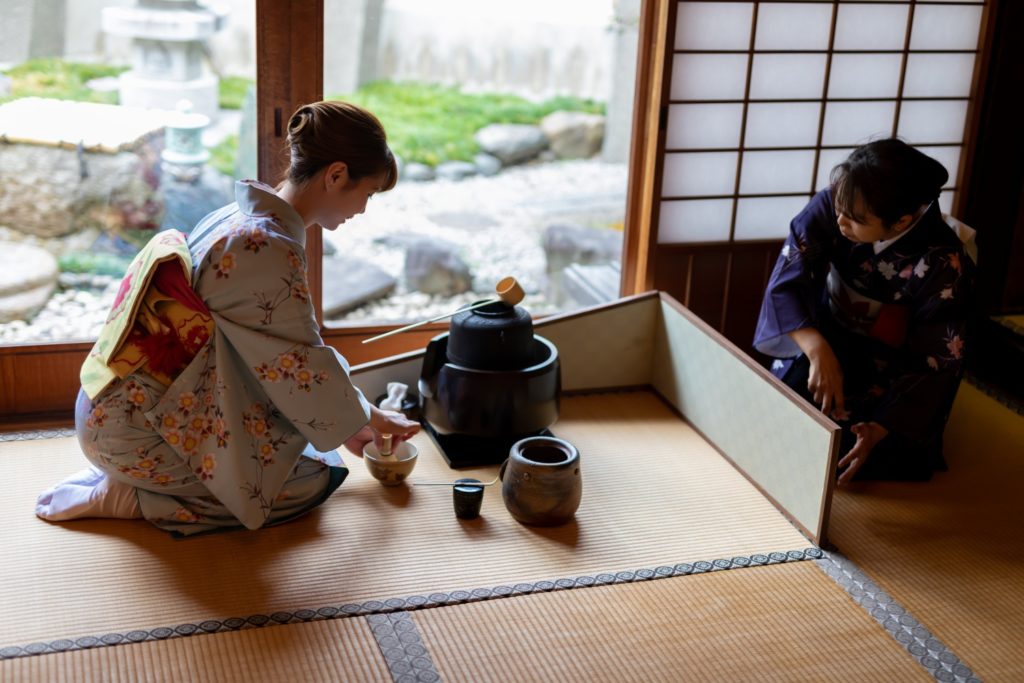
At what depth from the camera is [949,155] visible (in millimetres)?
4102

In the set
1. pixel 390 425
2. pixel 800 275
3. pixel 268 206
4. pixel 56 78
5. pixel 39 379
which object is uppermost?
pixel 56 78

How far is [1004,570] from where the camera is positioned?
2719 millimetres

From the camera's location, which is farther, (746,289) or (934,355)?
(746,289)

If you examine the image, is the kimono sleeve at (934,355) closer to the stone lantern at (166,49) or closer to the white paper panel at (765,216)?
the white paper panel at (765,216)

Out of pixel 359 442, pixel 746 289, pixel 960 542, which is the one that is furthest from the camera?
pixel 746 289

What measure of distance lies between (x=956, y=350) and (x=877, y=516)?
0.52 meters

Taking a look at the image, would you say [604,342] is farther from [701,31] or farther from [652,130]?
[701,31]

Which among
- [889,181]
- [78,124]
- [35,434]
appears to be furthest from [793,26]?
[35,434]

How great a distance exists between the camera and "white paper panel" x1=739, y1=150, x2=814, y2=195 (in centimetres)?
390

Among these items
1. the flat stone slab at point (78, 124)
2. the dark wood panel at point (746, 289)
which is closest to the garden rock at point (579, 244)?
the dark wood panel at point (746, 289)

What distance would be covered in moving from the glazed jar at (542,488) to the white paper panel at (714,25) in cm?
158

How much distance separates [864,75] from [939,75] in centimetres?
31

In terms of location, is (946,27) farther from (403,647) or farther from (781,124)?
(403,647)

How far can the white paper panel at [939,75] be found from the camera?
3.96 metres
